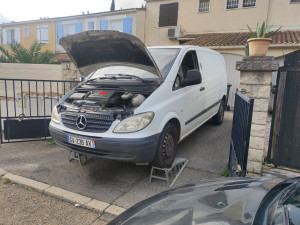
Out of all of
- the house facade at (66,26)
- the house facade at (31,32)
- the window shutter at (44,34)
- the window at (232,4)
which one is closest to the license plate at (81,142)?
the window at (232,4)

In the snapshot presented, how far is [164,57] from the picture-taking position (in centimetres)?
391

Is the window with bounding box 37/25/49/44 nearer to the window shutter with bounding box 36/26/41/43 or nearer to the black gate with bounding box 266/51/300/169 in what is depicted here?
the window shutter with bounding box 36/26/41/43

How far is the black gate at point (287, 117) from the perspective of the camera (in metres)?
3.14

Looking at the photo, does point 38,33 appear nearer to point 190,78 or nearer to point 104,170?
point 104,170

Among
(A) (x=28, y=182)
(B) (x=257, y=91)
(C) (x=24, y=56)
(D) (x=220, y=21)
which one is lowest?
(A) (x=28, y=182)

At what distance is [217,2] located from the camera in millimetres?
12289

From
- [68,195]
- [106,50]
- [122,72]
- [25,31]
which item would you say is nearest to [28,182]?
[68,195]

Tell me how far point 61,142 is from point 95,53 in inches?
66.6

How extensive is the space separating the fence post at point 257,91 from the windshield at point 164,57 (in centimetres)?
108

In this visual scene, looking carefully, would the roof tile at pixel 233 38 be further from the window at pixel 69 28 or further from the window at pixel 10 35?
the window at pixel 10 35

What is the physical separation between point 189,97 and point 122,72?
1.26 meters

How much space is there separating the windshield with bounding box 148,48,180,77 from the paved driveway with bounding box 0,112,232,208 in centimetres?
164

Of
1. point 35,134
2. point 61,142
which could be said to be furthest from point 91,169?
point 35,134

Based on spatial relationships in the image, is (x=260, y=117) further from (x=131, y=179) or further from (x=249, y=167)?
(x=131, y=179)
